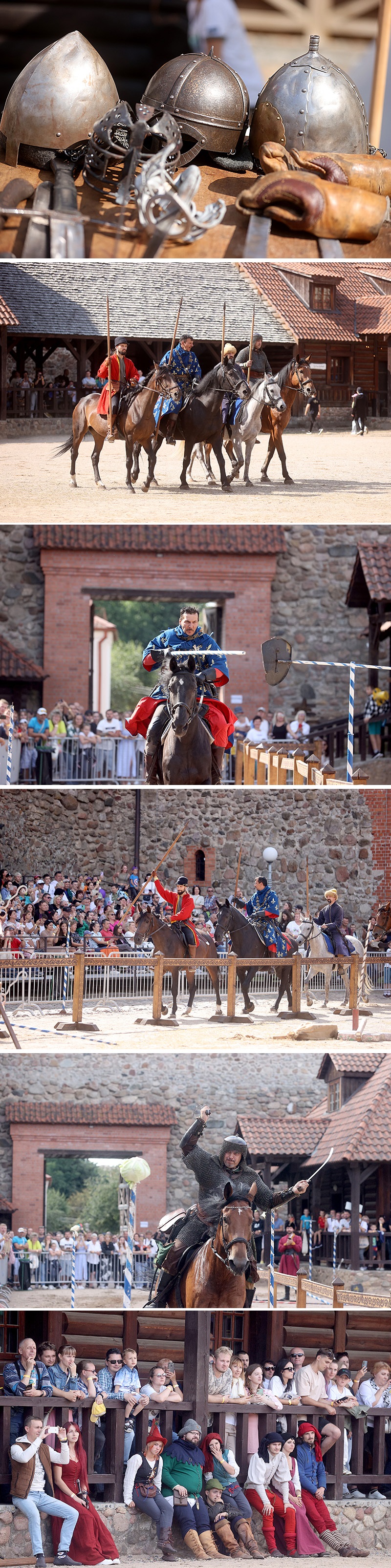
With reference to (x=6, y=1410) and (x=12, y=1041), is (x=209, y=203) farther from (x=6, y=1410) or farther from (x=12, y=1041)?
(x=6, y=1410)

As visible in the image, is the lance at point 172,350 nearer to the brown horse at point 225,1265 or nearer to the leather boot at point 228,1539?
the brown horse at point 225,1265

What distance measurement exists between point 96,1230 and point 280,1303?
0.87m

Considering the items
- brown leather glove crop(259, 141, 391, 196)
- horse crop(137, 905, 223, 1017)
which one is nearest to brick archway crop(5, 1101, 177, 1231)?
horse crop(137, 905, 223, 1017)

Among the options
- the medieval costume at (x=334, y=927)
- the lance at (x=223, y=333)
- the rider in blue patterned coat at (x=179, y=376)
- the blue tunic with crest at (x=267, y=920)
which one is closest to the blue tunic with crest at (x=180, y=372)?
the rider in blue patterned coat at (x=179, y=376)

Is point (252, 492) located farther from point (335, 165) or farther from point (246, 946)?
point (246, 946)

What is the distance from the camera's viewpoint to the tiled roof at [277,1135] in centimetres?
923

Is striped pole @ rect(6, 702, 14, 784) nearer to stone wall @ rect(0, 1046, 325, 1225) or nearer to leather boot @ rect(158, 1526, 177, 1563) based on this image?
stone wall @ rect(0, 1046, 325, 1225)

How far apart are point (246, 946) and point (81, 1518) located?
8.28 feet

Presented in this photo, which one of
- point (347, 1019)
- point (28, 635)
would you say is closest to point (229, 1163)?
point (347, 1019)

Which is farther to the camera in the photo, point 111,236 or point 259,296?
point 259,296

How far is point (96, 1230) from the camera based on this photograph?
30.7 ft

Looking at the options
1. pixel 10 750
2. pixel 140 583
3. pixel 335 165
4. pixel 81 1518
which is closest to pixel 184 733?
pixel 10 750

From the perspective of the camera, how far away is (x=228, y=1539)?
338 inches

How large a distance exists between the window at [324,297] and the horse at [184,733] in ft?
4.89
